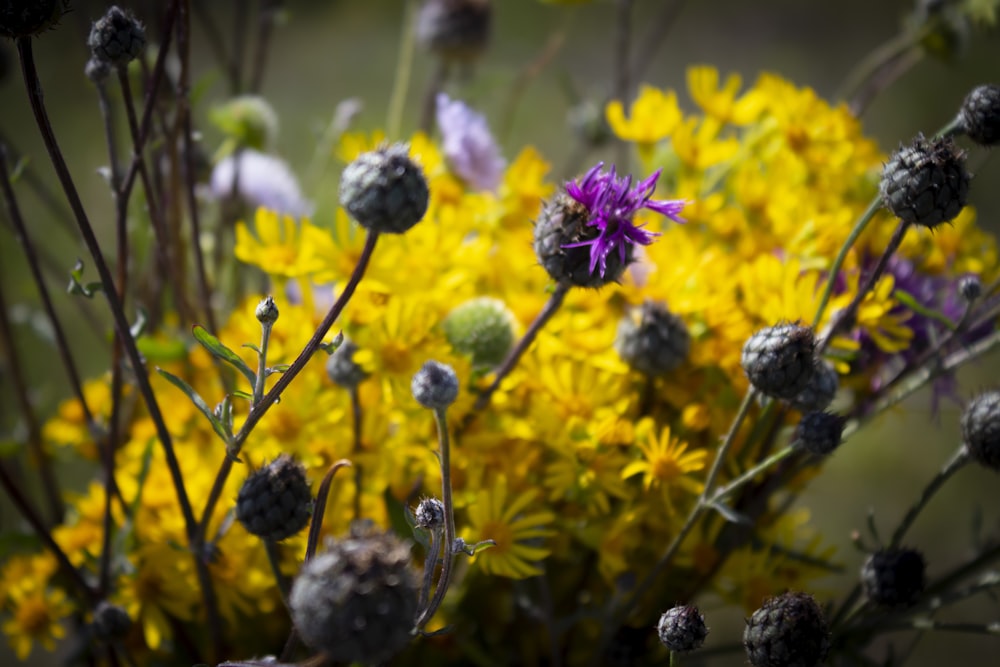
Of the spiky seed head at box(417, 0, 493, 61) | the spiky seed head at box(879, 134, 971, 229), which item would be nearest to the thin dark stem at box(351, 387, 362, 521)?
the spiky seed head at box(879, 134, 971, 229)

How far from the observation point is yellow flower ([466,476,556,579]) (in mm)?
510

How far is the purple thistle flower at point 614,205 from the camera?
0.46m

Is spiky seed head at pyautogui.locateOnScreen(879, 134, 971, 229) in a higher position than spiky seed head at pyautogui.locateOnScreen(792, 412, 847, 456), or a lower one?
higher

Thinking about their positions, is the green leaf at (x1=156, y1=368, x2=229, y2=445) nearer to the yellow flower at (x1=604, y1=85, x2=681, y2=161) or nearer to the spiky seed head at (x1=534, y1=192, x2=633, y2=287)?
the spiky seed head at (x1=534, y1=192, x2=633, y2=287)

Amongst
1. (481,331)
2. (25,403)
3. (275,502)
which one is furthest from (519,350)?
(25,403)

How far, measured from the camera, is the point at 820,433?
1.54ft

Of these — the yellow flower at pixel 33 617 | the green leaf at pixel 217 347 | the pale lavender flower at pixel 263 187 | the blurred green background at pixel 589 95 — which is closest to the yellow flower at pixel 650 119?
the blurred green background at pixel 589 95

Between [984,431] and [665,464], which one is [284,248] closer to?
[665,464]

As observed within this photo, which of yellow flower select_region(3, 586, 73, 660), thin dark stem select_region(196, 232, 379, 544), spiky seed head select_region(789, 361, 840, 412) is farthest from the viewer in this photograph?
yellow flower select_region(3, 586, 73, 660)

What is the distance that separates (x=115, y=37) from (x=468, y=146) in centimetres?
31

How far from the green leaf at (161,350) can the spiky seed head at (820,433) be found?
0.42 metres

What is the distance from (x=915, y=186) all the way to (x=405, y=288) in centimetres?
31

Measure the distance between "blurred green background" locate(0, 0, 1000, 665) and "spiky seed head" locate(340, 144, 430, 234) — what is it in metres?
0.36

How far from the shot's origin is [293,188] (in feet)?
2.83
